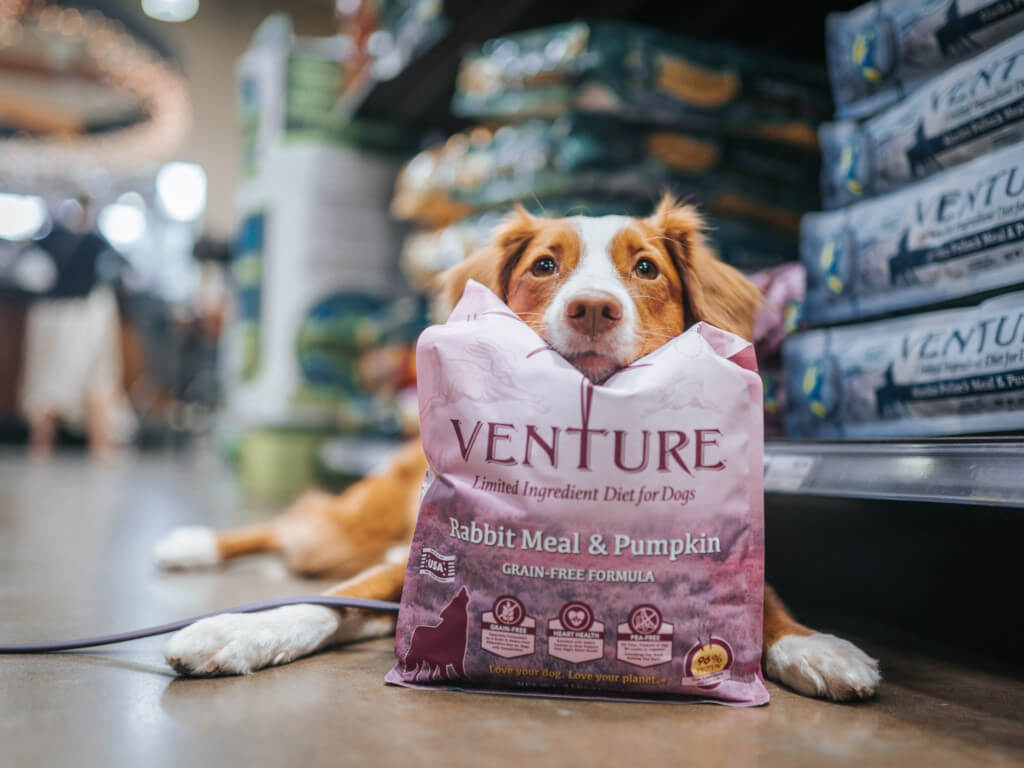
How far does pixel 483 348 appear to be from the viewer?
89 cm

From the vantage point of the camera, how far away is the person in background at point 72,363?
666cm

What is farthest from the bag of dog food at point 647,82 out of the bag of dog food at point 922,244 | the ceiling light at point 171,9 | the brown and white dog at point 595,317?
the ceiling light at point 171,9

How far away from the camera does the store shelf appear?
0.95 m

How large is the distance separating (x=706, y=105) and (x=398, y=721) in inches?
70.0

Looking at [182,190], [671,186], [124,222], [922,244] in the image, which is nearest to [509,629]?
[922,244]

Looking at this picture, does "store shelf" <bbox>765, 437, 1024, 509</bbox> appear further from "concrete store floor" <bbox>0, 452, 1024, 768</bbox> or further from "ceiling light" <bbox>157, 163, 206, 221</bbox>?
"ceiling light" <bbox>157, 163, 206, 221</bbox>

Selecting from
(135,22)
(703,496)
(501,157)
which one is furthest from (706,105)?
(135,22)

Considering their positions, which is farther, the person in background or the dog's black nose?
the person in background

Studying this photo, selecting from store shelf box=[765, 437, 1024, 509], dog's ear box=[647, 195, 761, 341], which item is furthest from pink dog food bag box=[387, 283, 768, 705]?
store shelf box=[765, 437, 1024, 509]

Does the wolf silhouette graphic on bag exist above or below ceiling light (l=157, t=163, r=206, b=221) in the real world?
below

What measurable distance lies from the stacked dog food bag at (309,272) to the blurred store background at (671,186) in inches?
0.4

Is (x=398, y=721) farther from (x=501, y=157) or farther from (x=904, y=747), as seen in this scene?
(x=501, y=157)

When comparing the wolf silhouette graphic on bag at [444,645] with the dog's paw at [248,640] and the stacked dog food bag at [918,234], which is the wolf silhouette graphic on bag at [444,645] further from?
the stacked dog food bag at [918,234]

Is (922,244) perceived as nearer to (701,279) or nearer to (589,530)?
(701,279)
